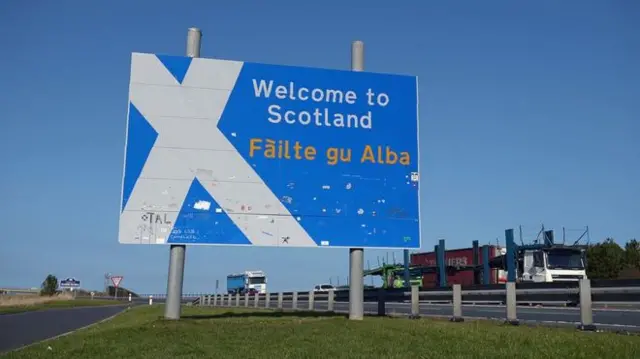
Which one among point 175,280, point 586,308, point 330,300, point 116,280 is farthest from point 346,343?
point 116,280

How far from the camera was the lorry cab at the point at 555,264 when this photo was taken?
31.1m

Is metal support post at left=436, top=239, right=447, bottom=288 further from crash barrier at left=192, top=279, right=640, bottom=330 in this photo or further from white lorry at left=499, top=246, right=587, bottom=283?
crash barrier at left=192, top=279, right=640, bottom=330

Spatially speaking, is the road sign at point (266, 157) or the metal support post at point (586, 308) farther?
the road sign at point (266, 157)

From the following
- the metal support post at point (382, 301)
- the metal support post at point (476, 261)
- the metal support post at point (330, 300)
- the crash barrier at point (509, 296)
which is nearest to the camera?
the crash barrier at point (509, 296)

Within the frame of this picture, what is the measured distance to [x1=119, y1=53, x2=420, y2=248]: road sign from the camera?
1589 cm

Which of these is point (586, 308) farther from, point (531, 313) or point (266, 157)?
point (266, 157)

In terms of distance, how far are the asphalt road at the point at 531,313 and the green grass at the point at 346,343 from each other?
2.27 meters

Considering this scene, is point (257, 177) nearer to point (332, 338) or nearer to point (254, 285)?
point (332, 338)

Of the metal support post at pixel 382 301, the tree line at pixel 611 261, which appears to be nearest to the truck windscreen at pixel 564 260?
the metal support post at pixel 382 301

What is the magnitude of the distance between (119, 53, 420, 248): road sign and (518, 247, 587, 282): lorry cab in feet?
54.0

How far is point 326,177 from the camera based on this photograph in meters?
16.7

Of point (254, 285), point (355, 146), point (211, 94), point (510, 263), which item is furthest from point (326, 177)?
point (254, 285)

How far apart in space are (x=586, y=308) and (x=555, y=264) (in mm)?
20912

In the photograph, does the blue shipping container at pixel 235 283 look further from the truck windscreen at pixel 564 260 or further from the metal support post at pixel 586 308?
the metal support post at pixel 586 308
